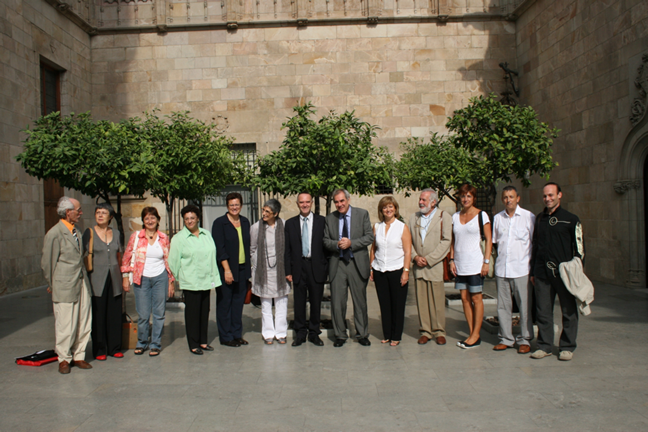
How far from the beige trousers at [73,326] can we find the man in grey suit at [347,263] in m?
2.81

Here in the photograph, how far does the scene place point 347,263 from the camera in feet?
19.8

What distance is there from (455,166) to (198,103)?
862cm

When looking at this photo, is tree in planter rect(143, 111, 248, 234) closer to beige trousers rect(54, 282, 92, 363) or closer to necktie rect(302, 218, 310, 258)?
beige trousers rect(54, 282, 92, 363)

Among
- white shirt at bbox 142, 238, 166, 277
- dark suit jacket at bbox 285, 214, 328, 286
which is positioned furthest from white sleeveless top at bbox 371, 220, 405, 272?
white shirt at bbox 142, 238, 166, 277

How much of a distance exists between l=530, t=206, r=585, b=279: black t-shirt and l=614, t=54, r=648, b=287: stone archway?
19.0 ft

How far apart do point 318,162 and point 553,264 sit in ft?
11.1

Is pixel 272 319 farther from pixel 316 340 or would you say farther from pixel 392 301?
pixel 392 301

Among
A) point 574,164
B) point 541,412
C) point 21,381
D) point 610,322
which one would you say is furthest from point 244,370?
point 574,164

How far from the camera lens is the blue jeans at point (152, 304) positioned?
19.0 feet

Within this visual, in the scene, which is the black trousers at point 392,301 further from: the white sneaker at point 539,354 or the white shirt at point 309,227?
the white sneaker at point 539,354

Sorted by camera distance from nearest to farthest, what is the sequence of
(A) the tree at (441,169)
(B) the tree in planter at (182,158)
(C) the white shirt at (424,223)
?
(C) the white shirt at (424,223) < (B) the tree in planter at (182,158) < (A) the tree at (441,169)

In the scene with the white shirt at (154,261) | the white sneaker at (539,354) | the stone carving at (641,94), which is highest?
the stone carving at (641,94)

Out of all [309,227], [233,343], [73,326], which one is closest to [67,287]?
[73,326]

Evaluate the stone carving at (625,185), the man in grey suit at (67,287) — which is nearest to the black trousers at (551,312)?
the man in grey suit at (67,287)
